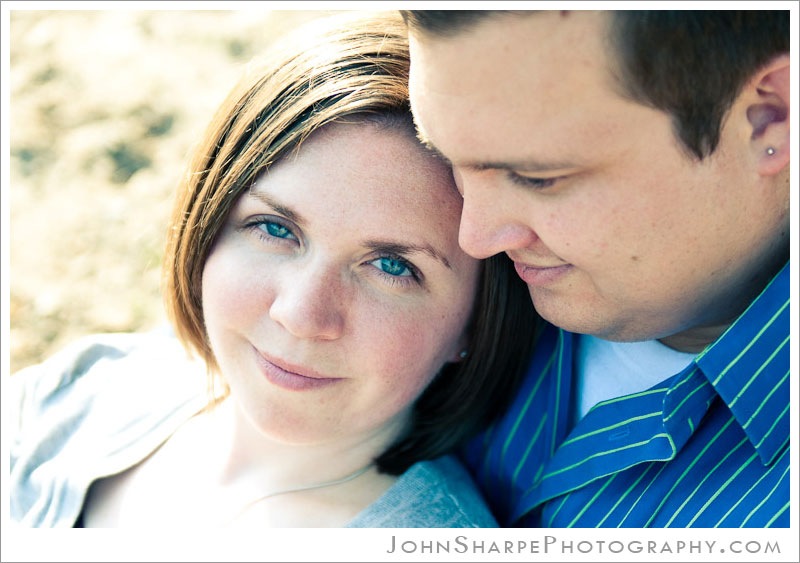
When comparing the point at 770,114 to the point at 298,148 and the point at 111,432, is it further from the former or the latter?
the point at 111,432

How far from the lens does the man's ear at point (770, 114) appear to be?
1.78m

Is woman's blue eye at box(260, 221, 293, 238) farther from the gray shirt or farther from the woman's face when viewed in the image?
the gray shirt

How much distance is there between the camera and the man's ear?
1.78 metres

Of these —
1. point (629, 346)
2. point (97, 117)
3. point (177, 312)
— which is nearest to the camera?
point (629, 346)

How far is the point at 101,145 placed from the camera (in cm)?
458

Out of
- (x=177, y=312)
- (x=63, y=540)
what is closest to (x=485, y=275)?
(x=177, y=312)

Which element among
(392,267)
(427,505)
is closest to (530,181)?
(392,267)

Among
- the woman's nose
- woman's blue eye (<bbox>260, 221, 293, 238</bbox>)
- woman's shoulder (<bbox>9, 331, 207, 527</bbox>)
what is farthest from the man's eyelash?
woman's shoulder (<bbox>9, 331, 207, 527</bbox>)

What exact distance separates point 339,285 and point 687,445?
2.89 ft

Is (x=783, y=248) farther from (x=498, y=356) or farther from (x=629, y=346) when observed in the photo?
(x=498, y=356)

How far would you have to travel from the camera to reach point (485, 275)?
227 centimetres

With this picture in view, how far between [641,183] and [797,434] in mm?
621

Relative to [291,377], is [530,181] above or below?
above

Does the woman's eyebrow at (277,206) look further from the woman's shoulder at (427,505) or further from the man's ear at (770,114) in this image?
the man's ear at (770,114)
